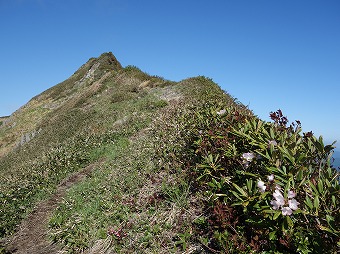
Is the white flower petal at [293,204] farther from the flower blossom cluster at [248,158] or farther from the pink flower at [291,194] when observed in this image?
the flower blossom cluster at [248,158]

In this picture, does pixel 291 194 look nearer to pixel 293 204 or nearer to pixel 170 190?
pixel 293 204

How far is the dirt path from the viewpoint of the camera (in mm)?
7719

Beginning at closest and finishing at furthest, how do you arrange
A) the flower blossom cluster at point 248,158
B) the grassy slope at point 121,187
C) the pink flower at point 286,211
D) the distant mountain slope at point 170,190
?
the pink flower at point 286,211, the distant mountain slope at point 170,190, the flower blossom cluster at point 248,158, the grassy slope at point 121,187

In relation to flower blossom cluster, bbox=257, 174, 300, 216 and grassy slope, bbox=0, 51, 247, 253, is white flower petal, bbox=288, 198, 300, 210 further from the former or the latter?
grassy slope, bbox=0, 51, 247, 253

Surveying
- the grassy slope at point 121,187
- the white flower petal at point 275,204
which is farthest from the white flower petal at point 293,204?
the grassy slope at point 121,187

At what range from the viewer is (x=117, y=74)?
36.0 metres

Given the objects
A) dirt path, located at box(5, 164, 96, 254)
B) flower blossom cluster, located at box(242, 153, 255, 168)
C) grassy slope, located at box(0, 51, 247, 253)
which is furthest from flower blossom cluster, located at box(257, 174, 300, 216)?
dirt path, located at box(5, 164, 96, 254)

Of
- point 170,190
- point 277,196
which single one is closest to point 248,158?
point 277,196

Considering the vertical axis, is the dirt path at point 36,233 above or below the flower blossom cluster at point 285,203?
above

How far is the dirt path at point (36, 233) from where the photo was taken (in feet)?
25.3

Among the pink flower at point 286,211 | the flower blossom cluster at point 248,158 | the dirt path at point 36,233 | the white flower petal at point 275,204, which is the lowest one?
the pink flower at point 286,211

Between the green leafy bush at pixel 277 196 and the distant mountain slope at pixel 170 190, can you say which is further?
the distant mountain slope at pixel 170 190

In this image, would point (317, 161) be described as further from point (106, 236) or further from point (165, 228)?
point (106, 236)

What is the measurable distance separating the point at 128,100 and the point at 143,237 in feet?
60.7
